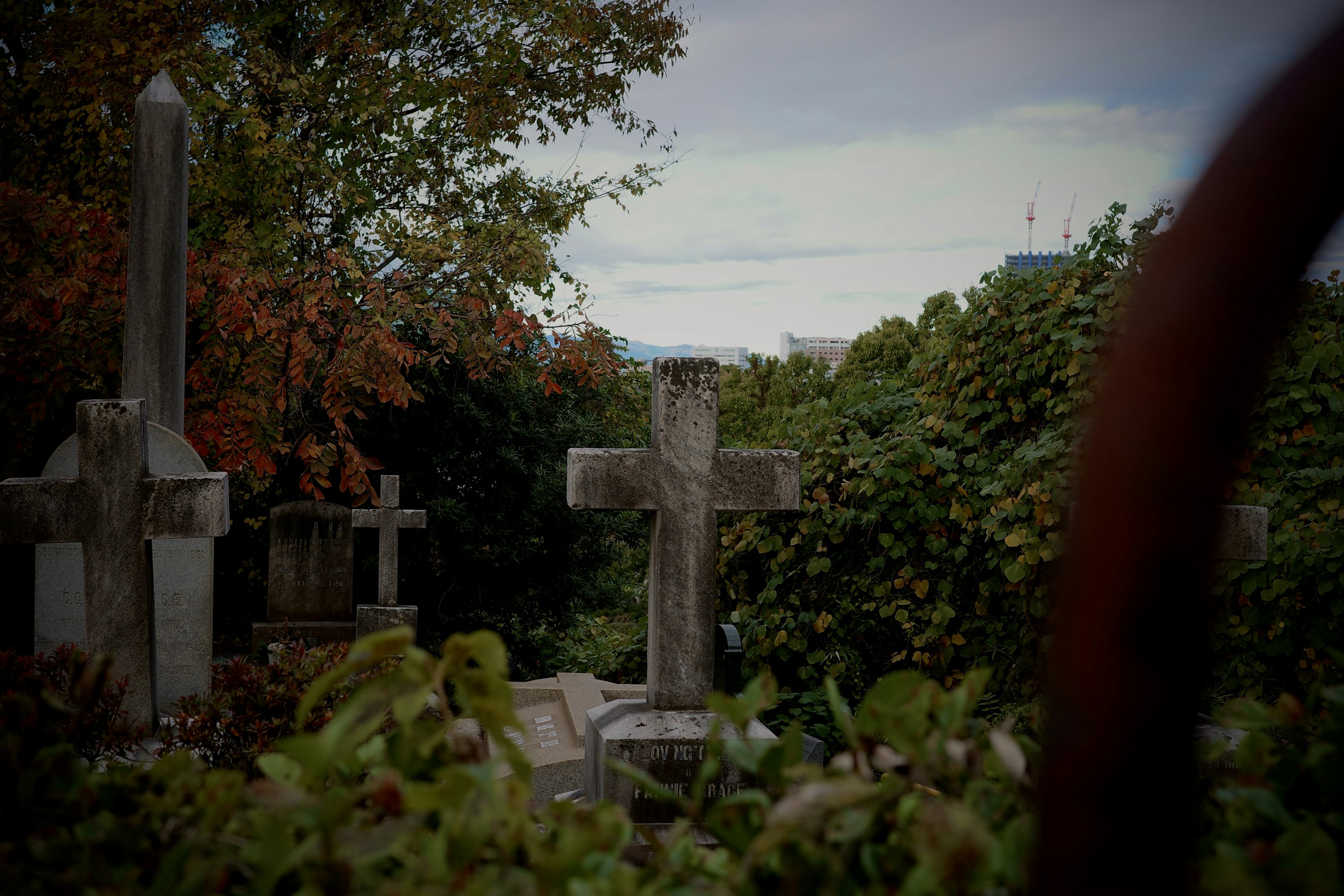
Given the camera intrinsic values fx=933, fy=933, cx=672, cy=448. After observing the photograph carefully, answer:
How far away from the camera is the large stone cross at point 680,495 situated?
3719 mm

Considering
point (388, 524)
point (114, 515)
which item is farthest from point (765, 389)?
point (114, 515)

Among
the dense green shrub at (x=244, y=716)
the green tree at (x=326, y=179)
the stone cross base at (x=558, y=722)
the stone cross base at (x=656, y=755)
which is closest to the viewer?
the dense green shrub at (x=244, y=716)

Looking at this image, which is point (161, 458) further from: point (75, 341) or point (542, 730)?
point (542, 730)

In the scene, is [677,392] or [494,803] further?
[677,392]

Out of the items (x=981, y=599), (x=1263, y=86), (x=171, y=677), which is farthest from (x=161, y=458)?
(x=1263, y=86)

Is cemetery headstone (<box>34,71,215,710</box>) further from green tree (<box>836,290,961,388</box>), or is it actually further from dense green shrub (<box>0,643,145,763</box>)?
green tree (<box>836,290,961,388</box>)

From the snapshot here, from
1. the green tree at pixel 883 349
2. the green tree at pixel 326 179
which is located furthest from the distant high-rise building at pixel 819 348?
the green tree at pixel 326 179

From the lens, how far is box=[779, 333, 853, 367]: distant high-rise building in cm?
1828

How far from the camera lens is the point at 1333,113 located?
25.0 inches

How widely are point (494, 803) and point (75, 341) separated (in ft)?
23.4

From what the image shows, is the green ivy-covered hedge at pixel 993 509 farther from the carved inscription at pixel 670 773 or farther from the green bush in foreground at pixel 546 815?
the green bush in foreground at pixel 546 815

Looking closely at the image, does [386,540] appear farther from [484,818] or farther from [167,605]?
[484,818]

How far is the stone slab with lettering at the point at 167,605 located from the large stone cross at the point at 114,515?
5.30 ft

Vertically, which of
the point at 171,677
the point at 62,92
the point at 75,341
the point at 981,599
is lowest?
the point at 171,677
